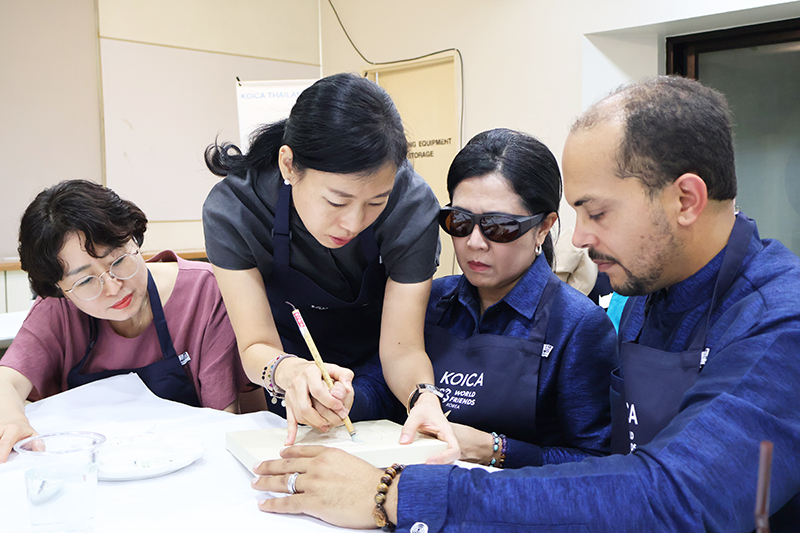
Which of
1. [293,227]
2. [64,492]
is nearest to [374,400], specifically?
[293,227]

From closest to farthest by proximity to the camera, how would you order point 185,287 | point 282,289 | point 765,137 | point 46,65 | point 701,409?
point 701,409 < point 282,289 < point 185,287 < point 765,137 < point 46,65

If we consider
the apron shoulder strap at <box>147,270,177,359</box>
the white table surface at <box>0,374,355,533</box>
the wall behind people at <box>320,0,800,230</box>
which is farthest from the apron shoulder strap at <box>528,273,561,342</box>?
the wall behind people at <box>320,0,800,230</box>

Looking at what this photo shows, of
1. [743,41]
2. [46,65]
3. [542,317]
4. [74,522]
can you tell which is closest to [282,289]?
[542,317]

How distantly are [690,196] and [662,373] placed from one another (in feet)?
1.07

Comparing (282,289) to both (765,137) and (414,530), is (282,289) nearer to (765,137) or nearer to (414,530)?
(414,530)

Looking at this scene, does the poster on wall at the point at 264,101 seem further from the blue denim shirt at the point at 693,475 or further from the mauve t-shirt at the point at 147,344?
the blue denim shirt at the point at 693,475

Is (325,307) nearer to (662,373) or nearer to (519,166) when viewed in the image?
(519,166)

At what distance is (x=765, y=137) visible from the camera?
4.03m

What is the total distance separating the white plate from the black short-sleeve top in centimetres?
50

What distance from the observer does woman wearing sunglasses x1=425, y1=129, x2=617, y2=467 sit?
1.61 meters

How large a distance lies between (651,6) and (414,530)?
397 centimetres

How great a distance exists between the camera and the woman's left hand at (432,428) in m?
1.31

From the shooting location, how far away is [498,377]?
5.44 ft

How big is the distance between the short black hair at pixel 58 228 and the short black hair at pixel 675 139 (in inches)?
56.9
